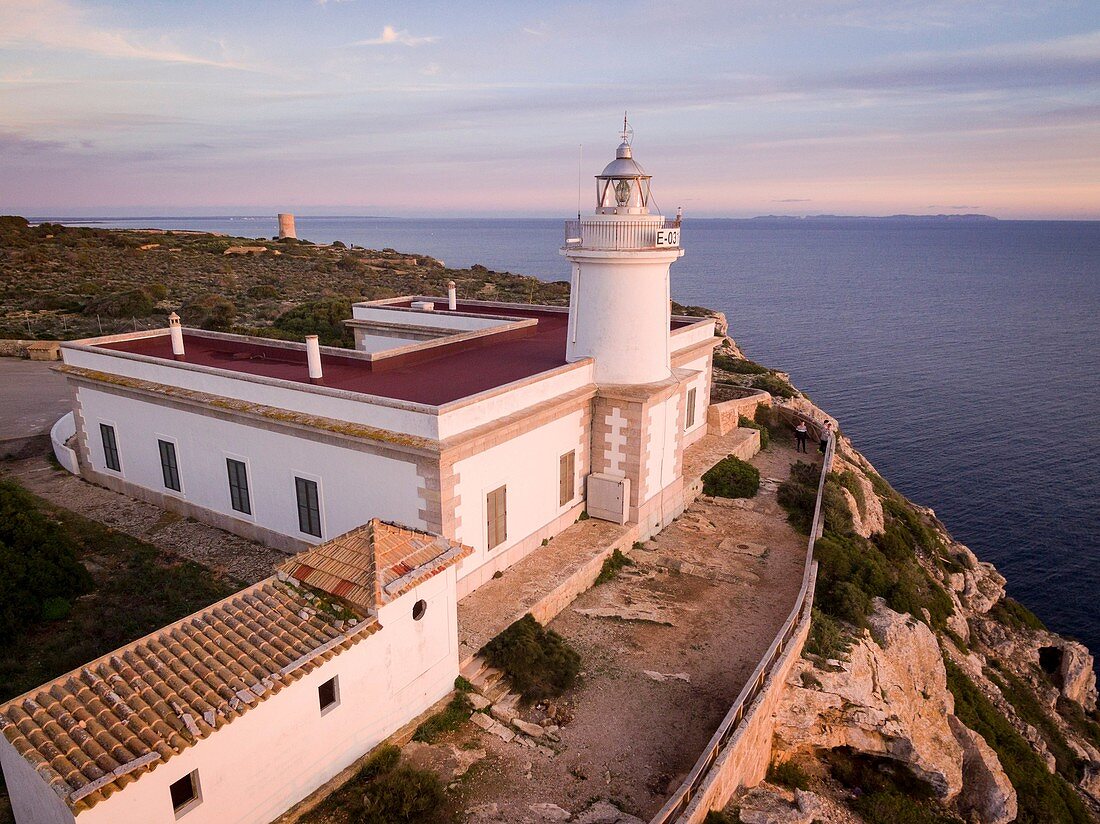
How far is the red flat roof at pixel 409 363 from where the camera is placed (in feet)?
44.9

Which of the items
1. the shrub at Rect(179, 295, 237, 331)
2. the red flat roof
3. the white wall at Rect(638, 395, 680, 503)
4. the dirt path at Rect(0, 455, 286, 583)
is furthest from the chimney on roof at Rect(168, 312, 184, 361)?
the shrub at Rect(179, 295, 237, 331)

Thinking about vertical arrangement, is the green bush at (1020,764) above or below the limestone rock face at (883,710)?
below

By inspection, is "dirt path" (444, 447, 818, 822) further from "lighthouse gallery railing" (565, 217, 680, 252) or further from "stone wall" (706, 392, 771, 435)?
"lighthouse gallery railing" (565, 217, 680, 252)

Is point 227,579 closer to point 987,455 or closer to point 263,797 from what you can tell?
point 263,797

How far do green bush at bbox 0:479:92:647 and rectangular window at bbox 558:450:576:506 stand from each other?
881 centimetres

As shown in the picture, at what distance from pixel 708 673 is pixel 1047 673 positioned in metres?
15.4

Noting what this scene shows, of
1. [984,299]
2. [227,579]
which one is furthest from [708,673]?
[984,299]

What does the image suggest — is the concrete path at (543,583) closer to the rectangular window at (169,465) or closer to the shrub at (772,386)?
the rectangular window at (169,465)

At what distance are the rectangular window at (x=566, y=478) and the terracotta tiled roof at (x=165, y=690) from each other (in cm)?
686

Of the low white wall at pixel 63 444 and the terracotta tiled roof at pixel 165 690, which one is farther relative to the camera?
the low white wall at pixel 63 444

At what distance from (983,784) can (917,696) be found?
1858mm

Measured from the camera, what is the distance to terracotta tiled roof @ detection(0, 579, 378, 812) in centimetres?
604

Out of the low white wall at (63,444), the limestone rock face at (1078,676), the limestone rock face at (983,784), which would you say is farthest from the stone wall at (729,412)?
the low white wall at (63,444)

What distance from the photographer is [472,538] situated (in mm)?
12320
